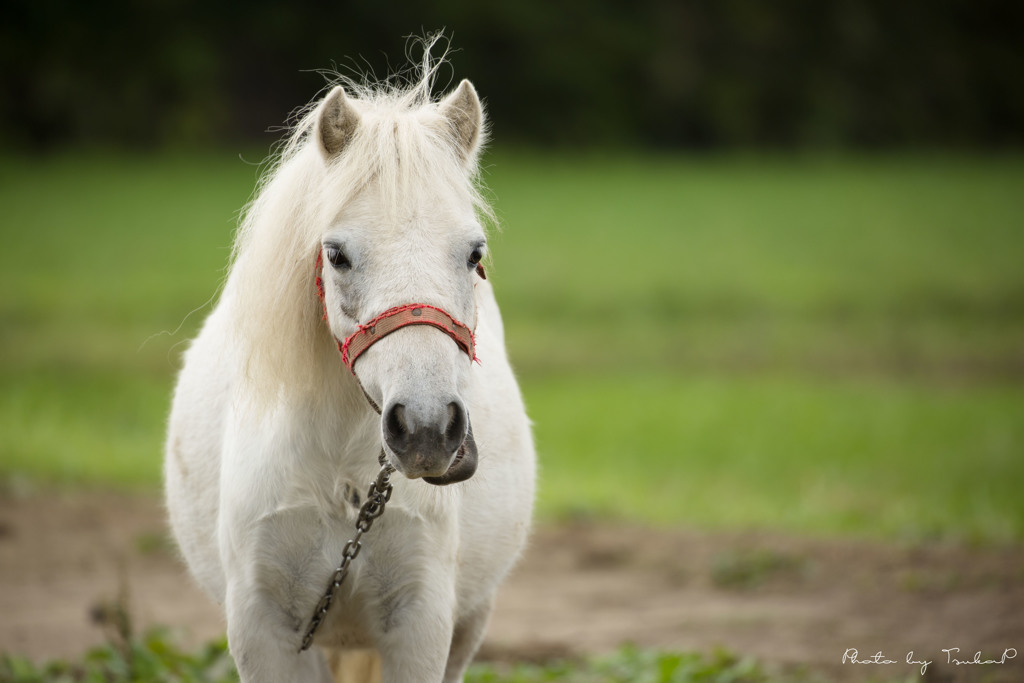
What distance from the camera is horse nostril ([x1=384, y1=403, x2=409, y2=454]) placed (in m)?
2.23

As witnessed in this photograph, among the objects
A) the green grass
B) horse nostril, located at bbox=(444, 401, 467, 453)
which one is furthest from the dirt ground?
horse nostril, located at bbox=(444, 401, 467, 453)

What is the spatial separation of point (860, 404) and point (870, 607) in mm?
7277

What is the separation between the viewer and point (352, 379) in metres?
2.72

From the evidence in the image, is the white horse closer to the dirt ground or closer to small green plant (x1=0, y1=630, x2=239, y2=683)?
small green plant (x1=0, y1=630, x2=239, y2=683)

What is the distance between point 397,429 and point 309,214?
2.28 ft

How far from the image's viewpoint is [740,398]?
12.7 m

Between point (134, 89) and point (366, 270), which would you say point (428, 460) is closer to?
point (366, 270)

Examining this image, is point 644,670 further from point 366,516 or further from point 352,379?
point 352,379

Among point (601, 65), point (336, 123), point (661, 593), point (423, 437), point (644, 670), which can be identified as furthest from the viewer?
point (601, 65)

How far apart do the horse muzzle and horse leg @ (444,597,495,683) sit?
1.33 meters

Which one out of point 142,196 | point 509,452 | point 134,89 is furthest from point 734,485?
point 134,89

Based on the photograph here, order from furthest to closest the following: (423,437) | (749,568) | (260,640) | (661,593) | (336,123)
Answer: (749,568), (661,593), (260,640), (336,123), (423,437)
